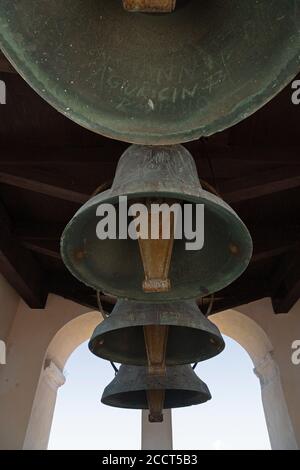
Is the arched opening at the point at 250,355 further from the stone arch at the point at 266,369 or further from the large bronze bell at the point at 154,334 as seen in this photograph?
the large bronze bell at the point at 154,334

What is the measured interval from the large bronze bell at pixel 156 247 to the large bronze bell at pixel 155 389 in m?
1.02

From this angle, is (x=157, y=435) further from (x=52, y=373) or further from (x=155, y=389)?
(x=155, y=389)

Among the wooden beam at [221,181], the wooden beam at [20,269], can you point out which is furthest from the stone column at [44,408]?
the wooden beam at [221,181]

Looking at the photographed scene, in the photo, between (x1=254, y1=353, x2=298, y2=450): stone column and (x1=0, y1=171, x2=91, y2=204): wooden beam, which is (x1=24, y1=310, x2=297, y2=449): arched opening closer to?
(x1=254, y1=353, x2=298, y2=450): stone column

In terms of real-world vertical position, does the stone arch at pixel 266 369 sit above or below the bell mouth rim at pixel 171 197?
above

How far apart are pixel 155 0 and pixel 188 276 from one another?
838 mm

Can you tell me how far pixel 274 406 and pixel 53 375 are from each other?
2594mm

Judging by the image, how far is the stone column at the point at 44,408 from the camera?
4.05 metres

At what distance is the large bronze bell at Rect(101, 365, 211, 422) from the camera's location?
2240 mm

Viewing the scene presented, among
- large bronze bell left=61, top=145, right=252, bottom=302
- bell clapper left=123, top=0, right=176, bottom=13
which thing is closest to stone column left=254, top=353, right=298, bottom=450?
large bronze bell left=61, top=145, right=252, bottom=302

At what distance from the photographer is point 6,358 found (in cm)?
434

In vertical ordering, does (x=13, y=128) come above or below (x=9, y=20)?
above
